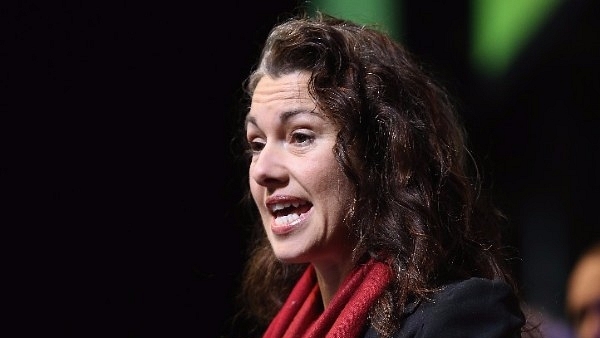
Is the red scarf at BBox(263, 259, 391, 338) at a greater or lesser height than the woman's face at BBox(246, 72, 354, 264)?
lesser

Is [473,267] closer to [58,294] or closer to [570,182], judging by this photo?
[570,182]

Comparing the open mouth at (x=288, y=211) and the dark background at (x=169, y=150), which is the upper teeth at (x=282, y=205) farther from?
the dark background at (x=169, y=150)

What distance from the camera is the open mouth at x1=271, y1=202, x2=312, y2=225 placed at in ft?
5.75

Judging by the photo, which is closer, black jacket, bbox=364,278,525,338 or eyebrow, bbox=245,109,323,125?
black jacket, bbox=364,278,525,338

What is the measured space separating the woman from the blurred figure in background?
0.62m

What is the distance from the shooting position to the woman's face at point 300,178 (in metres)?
1.72

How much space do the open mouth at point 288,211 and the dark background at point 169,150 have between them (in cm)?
73

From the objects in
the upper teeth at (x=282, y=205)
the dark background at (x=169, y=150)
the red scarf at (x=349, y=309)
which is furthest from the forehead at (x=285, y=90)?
the dark background at (x=169, y=150)

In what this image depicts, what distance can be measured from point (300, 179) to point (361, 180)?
10cm

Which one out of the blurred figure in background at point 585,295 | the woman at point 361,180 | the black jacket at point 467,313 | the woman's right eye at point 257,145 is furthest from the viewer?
the blurred figure in background at point 585,295

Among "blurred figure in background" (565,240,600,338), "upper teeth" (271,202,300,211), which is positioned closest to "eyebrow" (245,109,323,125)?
"upper teeth" (271,202,300,211)

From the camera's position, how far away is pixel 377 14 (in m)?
2.68

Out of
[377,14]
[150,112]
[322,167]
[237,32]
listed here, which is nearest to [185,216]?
[150,112]

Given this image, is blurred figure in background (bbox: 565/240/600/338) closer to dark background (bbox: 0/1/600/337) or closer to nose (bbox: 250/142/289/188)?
dark background (bbox: 0/1/600/337)
